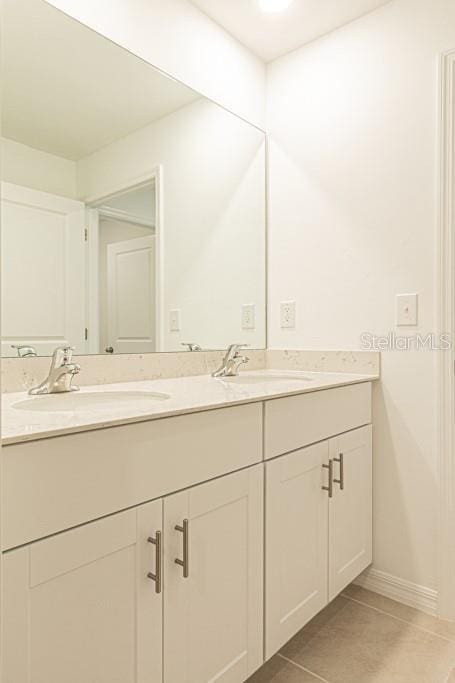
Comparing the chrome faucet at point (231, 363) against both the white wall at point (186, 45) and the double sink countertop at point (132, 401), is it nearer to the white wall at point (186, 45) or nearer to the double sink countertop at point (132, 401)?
the double sink countertop at point (132, 401)

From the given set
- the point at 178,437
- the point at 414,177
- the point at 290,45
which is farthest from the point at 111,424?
the point at 290,45

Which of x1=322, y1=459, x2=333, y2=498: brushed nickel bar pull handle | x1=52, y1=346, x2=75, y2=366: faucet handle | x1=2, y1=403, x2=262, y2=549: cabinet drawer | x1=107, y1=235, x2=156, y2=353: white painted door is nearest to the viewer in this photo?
x1=2, y1=403, x2=262, y2=549: cabinet drawer

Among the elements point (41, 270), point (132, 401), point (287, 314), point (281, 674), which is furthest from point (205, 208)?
point (281, 674)

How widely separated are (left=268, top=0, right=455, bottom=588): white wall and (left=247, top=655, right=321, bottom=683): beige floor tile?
565 mm

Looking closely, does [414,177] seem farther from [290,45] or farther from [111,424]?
[111,424]

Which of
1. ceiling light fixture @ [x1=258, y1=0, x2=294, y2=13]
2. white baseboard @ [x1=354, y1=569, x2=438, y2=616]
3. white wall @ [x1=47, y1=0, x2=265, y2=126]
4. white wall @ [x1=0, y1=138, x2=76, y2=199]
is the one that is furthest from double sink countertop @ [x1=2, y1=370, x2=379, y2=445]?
ceiling light fixture @ [x1=258, y1=0, x2=294, y2=13]

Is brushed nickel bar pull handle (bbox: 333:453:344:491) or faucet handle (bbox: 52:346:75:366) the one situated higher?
faucet handle (bbox: 52:346:75:366)

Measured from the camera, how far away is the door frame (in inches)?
62.5

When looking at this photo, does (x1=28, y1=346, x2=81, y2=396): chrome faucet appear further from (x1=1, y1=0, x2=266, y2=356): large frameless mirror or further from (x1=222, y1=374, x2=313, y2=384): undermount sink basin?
(x1=222, y1=374, x2=313, y2=384): undermount sink basin

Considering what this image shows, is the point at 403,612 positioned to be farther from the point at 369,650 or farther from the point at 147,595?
the point at 147,595

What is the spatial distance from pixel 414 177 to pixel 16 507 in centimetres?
162

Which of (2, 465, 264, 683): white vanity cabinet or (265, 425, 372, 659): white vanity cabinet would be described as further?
(265, 425, 372, 659): white vanity cabinet

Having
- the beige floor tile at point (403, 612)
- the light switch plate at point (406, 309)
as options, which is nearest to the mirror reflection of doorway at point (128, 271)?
the light switch plate at point (406, 309)

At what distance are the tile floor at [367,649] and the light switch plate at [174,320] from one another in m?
1.14
